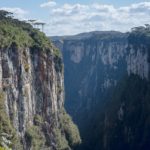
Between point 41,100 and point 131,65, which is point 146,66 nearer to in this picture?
point 131,65

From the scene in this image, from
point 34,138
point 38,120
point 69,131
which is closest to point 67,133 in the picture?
point 69,131

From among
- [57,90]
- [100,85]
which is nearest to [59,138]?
[57,90]

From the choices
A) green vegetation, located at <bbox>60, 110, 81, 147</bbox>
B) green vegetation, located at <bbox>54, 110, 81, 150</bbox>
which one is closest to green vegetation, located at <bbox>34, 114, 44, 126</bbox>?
green vegetation, located at <bbox>54, 110, 81, 150</bbox>

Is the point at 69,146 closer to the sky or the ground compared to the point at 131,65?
closer to the ground

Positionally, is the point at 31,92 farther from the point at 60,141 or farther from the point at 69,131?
the point at 69,131

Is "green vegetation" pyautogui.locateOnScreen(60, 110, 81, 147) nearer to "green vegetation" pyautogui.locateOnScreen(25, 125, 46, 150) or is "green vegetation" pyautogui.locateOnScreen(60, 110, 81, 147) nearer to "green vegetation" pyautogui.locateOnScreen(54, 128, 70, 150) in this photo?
"green vegetation" pyautogui.locateOnScreen(54, 128, 70, 150)

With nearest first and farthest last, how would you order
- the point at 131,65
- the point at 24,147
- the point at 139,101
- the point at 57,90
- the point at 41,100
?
the point at 24,147 → the point at 41,100 → the point at 57,90 → the point at 139,101 → the point at 131,65

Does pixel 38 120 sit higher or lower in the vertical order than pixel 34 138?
higher

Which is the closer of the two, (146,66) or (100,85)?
(146,66)
